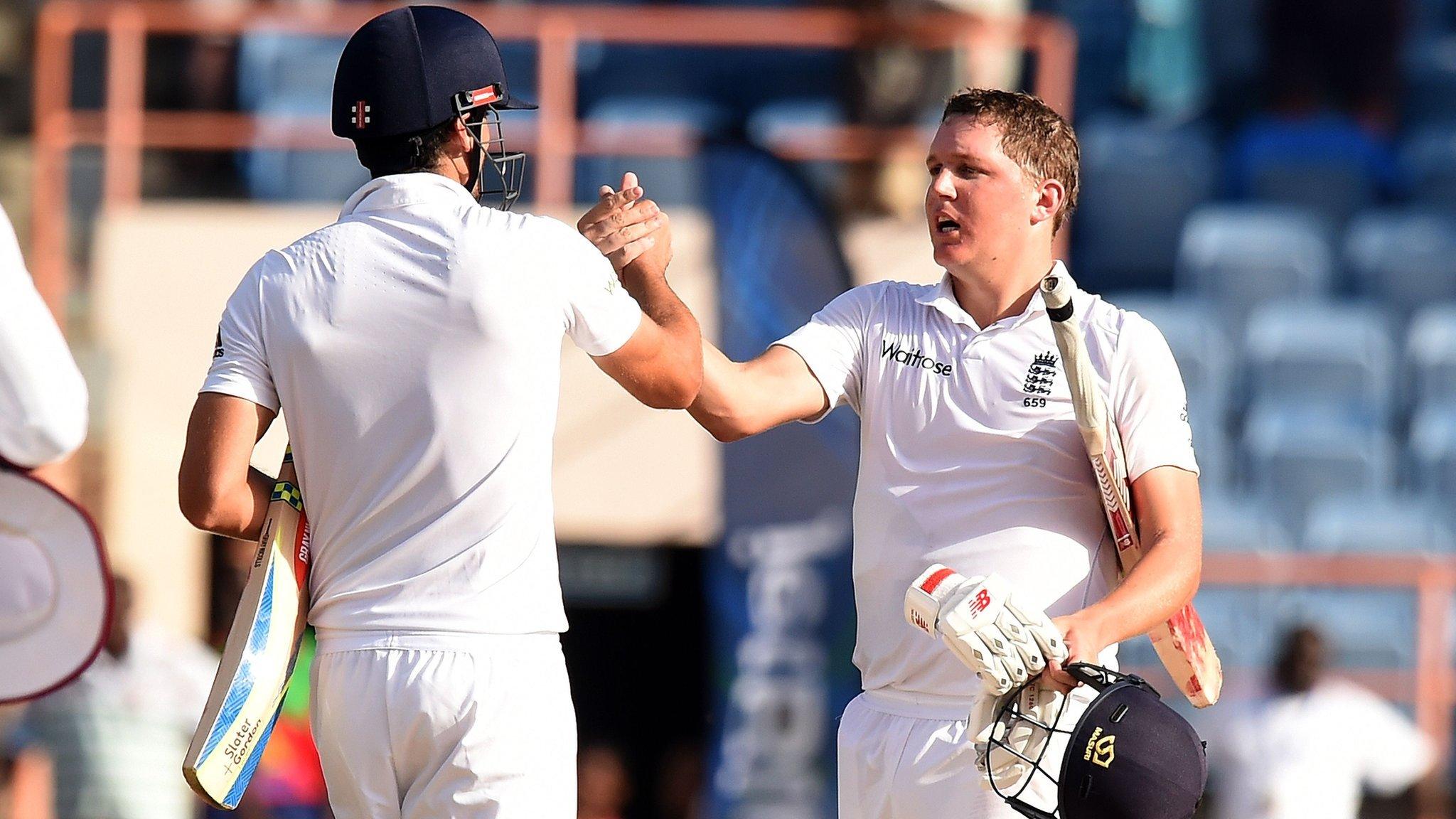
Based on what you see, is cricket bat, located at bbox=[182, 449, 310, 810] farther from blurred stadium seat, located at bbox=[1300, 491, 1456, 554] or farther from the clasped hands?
blurred stadium seat, located at bbox=[1300, 491, 1456, 554]

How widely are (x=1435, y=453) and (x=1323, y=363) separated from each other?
737 mm

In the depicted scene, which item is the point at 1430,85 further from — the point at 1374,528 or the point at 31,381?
the point at 31,381

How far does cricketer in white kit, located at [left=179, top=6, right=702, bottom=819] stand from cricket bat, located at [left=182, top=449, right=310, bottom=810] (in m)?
0.04

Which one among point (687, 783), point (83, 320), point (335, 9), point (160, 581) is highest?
point (335, 9)

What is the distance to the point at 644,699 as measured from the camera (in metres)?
9.12

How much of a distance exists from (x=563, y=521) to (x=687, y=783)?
1.24 meters

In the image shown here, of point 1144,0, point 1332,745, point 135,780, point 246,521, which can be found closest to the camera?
point 246,521

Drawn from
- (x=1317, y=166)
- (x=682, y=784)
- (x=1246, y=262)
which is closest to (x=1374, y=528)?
(x=1246, y=262)

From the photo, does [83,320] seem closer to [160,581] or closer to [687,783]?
[160,581]

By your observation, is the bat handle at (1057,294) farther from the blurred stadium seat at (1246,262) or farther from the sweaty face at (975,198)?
the blurred stadium seat at (1246,262)

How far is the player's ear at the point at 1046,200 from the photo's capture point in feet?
12.2

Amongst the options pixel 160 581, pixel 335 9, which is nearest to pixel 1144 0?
pixel 335 9

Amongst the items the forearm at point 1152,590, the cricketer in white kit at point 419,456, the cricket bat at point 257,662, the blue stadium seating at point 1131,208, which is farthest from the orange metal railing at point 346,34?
the cricket bat at point 257,662

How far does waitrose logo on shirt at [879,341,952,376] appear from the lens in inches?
146
